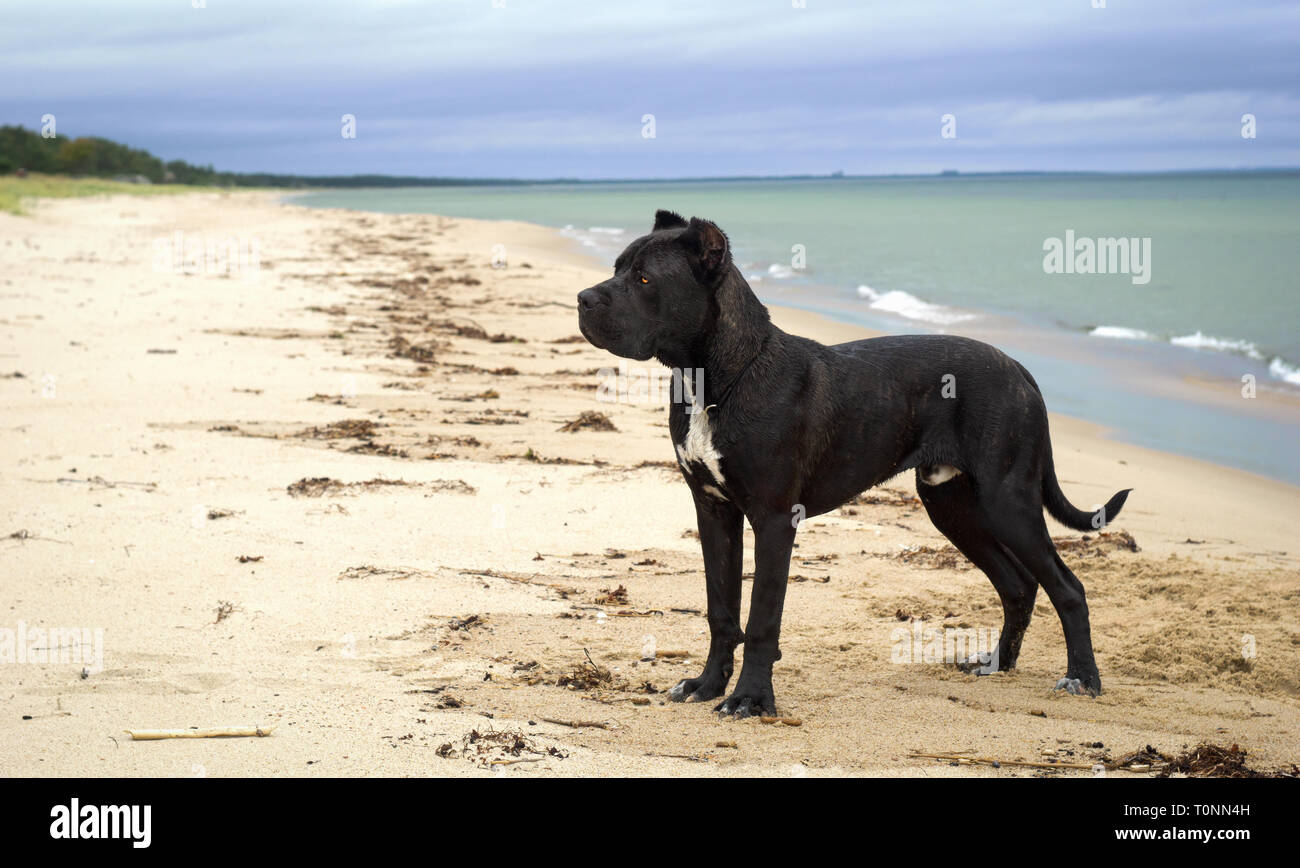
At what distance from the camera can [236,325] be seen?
48.4 ft

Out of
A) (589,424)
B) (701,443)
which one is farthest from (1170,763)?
(589,424)

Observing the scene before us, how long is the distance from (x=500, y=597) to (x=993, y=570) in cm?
248

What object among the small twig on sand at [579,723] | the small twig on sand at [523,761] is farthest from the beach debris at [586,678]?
the small twig on sand at [523,761]

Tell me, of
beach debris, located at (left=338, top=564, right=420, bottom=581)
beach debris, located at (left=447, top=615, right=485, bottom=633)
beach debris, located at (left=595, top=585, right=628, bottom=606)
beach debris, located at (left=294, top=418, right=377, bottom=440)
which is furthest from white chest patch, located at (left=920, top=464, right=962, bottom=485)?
beach debris, located at (left=294, top=418, right=377, bottom=440)

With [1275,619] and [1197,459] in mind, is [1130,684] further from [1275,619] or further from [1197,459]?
[1197,459]

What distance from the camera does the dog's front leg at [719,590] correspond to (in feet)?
15.0

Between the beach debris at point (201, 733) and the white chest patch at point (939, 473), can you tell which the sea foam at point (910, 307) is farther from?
the beach debris at point (201, 733)

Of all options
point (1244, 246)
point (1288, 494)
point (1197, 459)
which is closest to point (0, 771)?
point (1288, 494)

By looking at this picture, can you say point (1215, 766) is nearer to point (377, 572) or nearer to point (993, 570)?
point (993, 570)

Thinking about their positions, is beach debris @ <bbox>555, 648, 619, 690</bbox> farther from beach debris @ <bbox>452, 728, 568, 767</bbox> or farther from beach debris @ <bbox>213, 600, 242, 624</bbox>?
beach debris @ <bbox>213, 600, 242, 624</bbox>

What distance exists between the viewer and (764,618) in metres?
4.37

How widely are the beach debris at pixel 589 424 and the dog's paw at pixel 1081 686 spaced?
17.4 feet

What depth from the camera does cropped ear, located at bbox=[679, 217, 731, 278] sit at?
13.7ft

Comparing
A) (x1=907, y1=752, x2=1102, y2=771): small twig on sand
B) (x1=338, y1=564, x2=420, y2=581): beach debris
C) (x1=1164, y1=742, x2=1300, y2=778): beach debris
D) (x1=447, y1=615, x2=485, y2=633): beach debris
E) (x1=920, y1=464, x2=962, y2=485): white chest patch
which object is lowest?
(x1=907, y1=752, x2=1102, y2=771): small twig on sand
